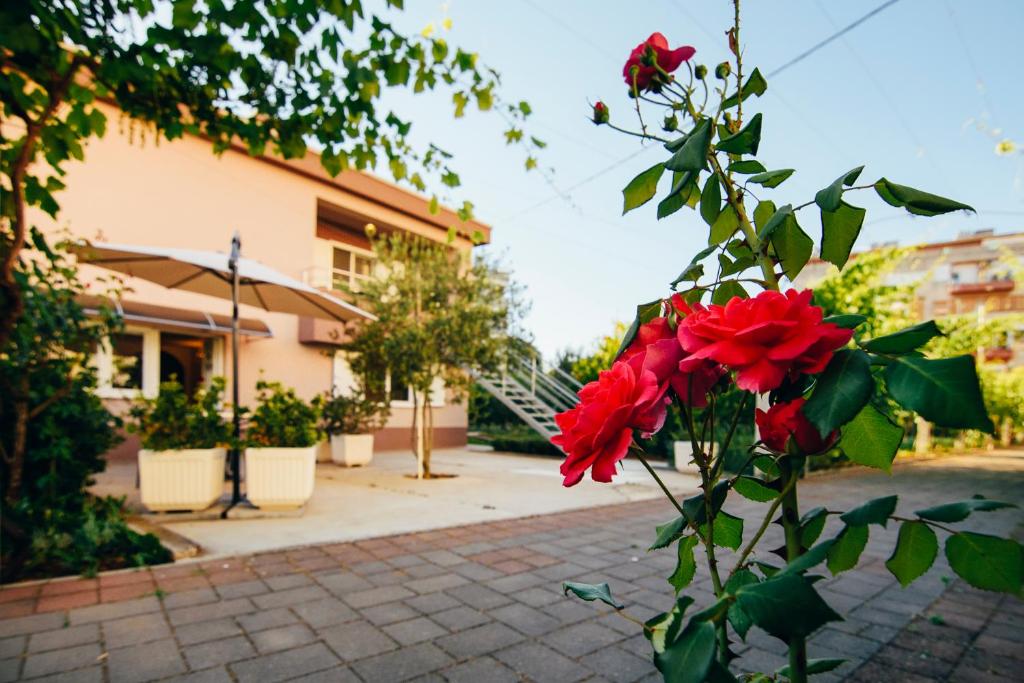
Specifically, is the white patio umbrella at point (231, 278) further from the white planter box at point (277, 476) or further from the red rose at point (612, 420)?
the red rose at point (612, 420)

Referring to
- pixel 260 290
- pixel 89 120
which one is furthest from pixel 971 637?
pixel 260 290

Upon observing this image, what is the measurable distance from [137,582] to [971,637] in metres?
4.13

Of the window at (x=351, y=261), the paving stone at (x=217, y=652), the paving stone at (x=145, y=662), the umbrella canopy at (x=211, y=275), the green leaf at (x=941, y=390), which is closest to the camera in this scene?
the green leaf at (x=941, y=390)

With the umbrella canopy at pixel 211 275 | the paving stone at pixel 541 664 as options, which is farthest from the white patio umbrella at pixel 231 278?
the paving stone at pixel 541 664

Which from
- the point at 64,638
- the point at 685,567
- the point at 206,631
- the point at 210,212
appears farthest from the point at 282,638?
the point at 210,212

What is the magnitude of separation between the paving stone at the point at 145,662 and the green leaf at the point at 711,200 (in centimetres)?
241

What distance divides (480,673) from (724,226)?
6.29ft

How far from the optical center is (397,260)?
26.1 feet

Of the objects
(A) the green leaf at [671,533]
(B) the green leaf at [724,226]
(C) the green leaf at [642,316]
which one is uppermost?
(B) the green leaf at [724,226]

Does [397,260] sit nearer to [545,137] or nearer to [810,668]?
[545,137]

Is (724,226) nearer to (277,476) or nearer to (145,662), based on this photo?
(145,662)

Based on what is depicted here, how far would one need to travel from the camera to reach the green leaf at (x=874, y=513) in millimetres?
581

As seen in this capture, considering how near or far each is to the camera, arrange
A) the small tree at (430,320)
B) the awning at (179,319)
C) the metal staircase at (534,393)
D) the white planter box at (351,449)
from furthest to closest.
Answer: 1. the metal staircase at (534,393)
2. the white planter box at (351,449)
3. the awning at (179,319)
4. the small tree at (430,320)

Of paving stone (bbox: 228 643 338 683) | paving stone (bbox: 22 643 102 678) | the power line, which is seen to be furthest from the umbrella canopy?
the power line
